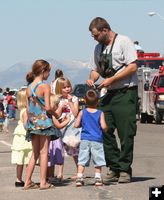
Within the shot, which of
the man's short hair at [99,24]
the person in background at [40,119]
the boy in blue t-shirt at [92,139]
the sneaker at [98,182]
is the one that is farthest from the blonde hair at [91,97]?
the sneaker at [98,182]

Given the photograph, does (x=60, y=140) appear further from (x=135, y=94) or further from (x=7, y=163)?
(x=7, y=163)

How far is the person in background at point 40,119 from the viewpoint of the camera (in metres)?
10.2

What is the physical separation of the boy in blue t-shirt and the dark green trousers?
0.33 metres

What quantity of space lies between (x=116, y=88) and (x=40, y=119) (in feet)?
3.80

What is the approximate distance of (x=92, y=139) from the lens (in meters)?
10.4

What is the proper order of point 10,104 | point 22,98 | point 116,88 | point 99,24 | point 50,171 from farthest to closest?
point 10,104
point 50,171
point 22,98
point 116,88
point 99,24

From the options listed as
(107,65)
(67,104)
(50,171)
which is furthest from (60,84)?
(50,171)

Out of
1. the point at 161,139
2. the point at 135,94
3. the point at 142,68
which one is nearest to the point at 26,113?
the point at 135,94

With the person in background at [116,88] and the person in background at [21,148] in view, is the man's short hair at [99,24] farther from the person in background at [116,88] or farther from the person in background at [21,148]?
the person in background at [21,148]

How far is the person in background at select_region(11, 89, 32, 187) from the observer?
10.8 metres

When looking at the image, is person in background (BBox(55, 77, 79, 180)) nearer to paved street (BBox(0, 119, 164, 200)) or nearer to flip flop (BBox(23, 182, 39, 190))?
paved street (BBox(0, 119, 164, 200))

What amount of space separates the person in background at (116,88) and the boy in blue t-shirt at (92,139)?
29 cm

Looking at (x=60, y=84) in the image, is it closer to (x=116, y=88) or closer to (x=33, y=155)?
(x=116, y=88)

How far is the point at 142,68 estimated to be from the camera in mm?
38438
